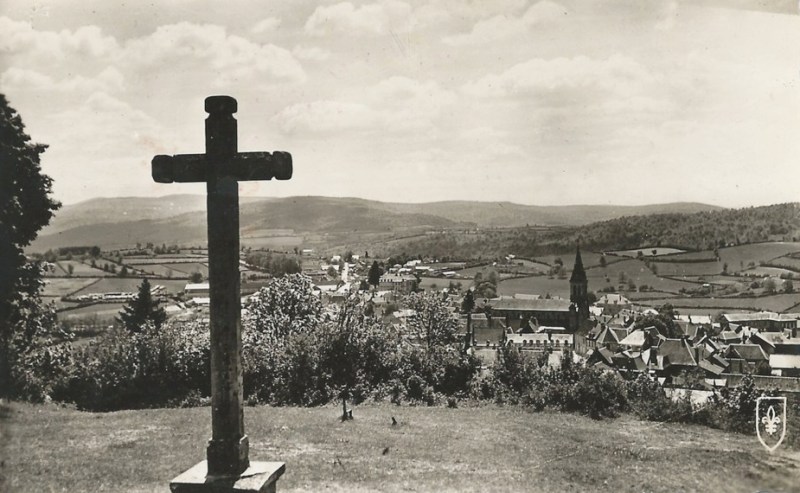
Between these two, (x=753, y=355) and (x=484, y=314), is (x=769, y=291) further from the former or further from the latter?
(x=484, y=314)

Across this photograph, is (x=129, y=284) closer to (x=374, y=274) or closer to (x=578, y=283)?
(x=374, y=274)

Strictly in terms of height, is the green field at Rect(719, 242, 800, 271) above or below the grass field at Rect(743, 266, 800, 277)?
above

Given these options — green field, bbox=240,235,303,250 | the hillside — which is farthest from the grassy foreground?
green field, bbox=240,235,303,250

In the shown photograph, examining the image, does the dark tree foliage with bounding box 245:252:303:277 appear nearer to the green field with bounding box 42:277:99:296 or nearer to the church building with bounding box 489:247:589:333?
the green field with bounding box 42:277:99:296

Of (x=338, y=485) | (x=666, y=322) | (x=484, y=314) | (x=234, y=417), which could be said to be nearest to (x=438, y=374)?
(x=338, y=485)

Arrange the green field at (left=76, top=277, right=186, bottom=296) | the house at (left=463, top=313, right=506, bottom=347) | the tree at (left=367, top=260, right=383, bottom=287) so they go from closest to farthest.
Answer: the green field at (left=76, top=277, right=186, bottom=296), the tree at (left=367, top=260, right=383, bottom=287), the house at (left=463, top=313, right=506, bottom=347)

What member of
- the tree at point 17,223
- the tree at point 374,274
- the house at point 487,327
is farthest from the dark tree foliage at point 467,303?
the tree at point 17,223

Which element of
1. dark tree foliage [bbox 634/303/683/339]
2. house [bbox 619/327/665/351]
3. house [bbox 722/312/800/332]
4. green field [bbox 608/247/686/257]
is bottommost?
house [bbox 619/327/665/351]
